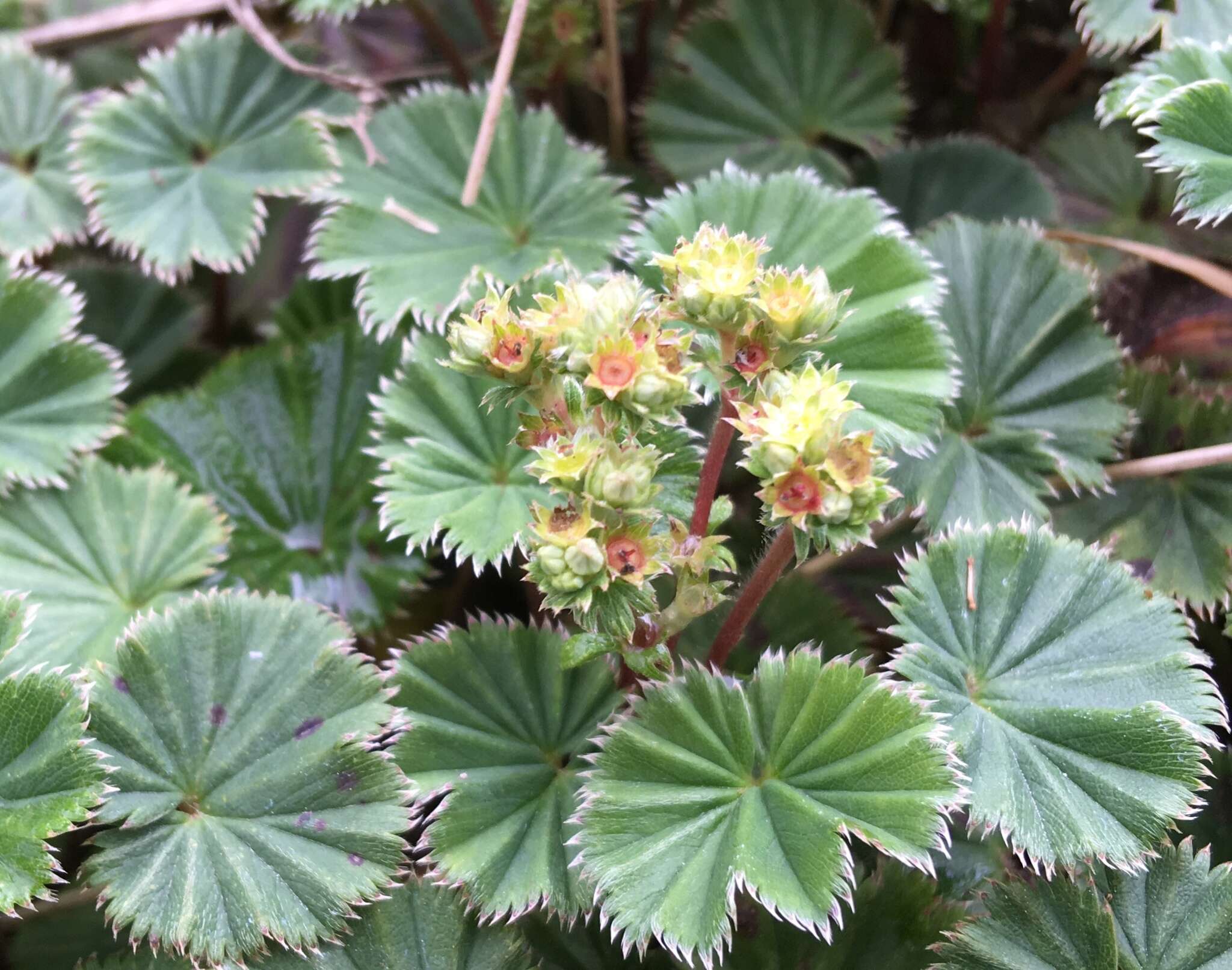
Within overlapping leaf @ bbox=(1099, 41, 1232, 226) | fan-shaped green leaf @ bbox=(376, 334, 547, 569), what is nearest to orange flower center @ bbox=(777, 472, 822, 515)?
fan-shaped green leaf @ bbox=(376, 334, 547, 569)

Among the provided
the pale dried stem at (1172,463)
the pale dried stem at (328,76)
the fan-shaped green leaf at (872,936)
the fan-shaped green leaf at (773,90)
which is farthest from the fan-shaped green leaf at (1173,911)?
the pale dried stem at (328,76)

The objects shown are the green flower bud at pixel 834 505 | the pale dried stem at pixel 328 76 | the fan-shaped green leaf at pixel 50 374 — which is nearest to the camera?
the green flower bud at pixel 834 505

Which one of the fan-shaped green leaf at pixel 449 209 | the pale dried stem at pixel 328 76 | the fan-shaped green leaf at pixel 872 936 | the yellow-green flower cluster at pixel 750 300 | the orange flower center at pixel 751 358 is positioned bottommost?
the fan-shaped green leaf at pixel 872 936

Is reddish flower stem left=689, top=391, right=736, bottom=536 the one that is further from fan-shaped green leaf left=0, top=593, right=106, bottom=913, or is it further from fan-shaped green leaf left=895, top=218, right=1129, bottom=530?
fan-shaped green leaf left=0, top=593, right=106, bottom=913

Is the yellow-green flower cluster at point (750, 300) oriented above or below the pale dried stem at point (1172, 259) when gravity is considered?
above

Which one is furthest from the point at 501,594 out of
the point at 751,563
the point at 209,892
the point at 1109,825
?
the point at 1109,825

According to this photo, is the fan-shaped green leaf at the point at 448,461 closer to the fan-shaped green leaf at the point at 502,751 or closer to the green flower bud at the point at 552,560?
the fan-shaped green leaf at the point at 502,751
